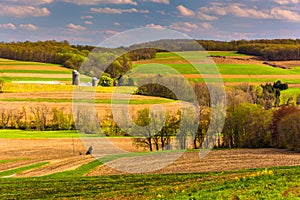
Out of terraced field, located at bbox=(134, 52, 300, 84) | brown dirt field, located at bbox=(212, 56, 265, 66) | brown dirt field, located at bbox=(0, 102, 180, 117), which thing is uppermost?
brown dirt field, located at bbox=(212, 56, 265, 66)

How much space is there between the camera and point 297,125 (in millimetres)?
45188

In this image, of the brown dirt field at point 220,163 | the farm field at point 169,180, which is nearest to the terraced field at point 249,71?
the brown dirt field at point 220,163

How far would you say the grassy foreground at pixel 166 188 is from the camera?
17002 millimetres

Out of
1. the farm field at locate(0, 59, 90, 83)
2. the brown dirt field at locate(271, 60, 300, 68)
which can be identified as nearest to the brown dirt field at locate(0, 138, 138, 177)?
the farm field at locate(0, 59, 90, 83)

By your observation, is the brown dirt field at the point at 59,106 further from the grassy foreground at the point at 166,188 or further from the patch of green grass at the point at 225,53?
the patch of green grass at the point at 225,53

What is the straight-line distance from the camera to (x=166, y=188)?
1964cm

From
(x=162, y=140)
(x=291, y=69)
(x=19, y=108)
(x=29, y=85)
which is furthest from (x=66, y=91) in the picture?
(x=291, y=69)

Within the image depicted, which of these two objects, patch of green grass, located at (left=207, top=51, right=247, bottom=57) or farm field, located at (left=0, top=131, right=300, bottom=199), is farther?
patch of green grass, located at (left=207, top=51, right=247, bottom=57)

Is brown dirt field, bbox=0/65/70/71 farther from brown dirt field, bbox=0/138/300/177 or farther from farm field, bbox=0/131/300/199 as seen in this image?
farm field, bbox=0/131/300/199

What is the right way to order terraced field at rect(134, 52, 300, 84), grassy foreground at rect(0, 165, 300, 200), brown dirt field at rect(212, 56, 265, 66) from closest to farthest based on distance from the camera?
grassy foreground at rect(0, 165, 300, 200), terraced field at rect(134, 52, 300, 84), brown dirt field at rect(212, 56, 265, 66)

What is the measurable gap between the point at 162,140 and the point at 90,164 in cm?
1841

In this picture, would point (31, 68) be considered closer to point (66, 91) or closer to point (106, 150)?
point (66, 91)

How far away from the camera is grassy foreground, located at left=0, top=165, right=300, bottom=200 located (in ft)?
55.8

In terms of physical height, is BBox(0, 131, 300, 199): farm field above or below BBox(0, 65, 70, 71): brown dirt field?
below
